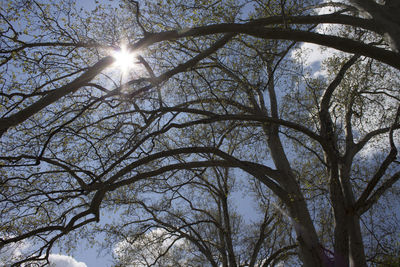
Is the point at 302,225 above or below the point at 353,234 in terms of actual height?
above

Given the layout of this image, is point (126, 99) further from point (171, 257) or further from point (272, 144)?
point (171, 257)

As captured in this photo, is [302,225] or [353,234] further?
[302,225]

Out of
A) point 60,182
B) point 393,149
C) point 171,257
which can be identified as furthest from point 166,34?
point 171,257

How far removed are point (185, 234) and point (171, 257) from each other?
498 centimetres

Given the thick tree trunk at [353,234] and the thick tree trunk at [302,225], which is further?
the thick tree trunk at [302,225]

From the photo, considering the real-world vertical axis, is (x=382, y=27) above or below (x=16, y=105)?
above

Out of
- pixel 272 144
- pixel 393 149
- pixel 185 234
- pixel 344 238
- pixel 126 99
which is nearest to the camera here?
pixel 393 149

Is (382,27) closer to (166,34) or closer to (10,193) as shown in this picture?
(166,34)

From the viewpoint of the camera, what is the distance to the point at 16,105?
5988mm

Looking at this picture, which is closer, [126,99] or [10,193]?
[126,99]

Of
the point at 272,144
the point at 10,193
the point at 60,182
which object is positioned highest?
the point at 272,144

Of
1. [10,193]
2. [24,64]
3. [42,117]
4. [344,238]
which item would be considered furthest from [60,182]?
[344,238]

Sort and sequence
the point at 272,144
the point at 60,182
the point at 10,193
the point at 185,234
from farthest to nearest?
1. the point at 185,234
2. the point at 272,144
3. the point at 60,182
4. the point at 10,193

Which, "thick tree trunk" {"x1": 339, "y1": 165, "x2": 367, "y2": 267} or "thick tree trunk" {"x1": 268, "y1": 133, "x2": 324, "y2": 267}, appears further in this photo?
"thick tree trunk" {"x1": 268, "y1": 133, "x2": 324, "y2": 267}
